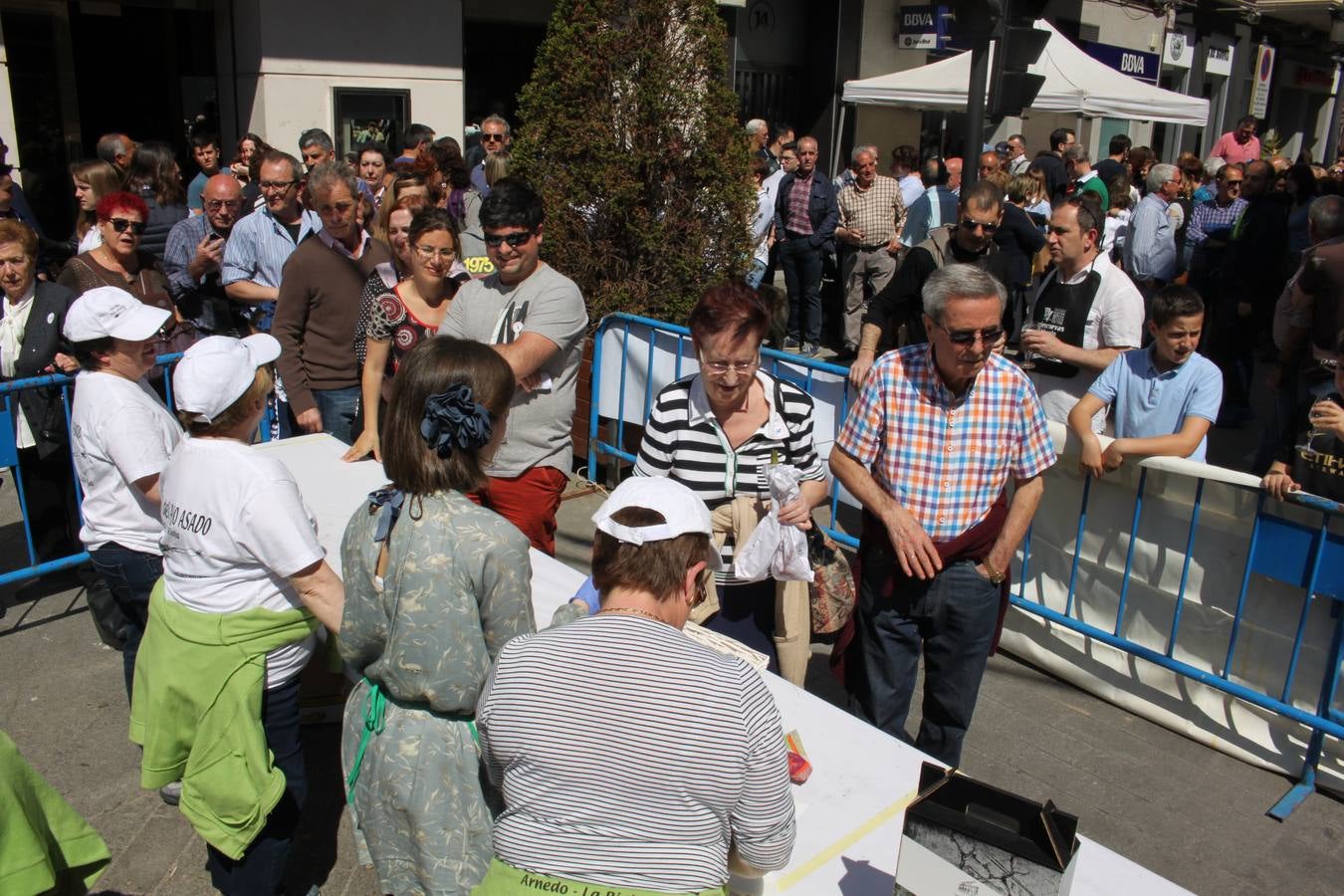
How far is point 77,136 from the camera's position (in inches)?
439

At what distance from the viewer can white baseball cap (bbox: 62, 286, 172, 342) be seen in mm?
3455

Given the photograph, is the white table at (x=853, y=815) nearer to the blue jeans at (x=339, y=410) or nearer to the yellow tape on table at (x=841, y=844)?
the yellow tape on table at (x=841, y=844)

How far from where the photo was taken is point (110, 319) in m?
3.49

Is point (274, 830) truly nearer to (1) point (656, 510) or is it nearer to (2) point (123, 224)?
(1) point (656, 510)

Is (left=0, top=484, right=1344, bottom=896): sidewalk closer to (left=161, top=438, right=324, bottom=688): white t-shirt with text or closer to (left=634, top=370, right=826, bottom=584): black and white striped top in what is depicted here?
(left=161, top=438, right=324, bottom=688): white t-shirt with text

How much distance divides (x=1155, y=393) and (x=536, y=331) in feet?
8.31

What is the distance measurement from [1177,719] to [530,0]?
42.3ft

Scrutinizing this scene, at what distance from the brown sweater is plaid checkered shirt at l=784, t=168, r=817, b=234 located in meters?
6.29

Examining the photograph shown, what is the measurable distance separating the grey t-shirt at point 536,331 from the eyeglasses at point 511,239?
0.17m

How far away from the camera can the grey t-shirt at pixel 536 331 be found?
420cm

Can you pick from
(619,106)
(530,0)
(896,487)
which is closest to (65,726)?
(896,487)

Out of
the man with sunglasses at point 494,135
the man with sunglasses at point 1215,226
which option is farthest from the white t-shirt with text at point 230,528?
the man with sunglasses at point 1215,226

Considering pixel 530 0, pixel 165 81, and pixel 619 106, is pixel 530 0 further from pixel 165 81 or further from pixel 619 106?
pixel 619 106

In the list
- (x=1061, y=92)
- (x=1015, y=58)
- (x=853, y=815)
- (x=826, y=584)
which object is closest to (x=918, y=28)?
(x=1061, y=92)
